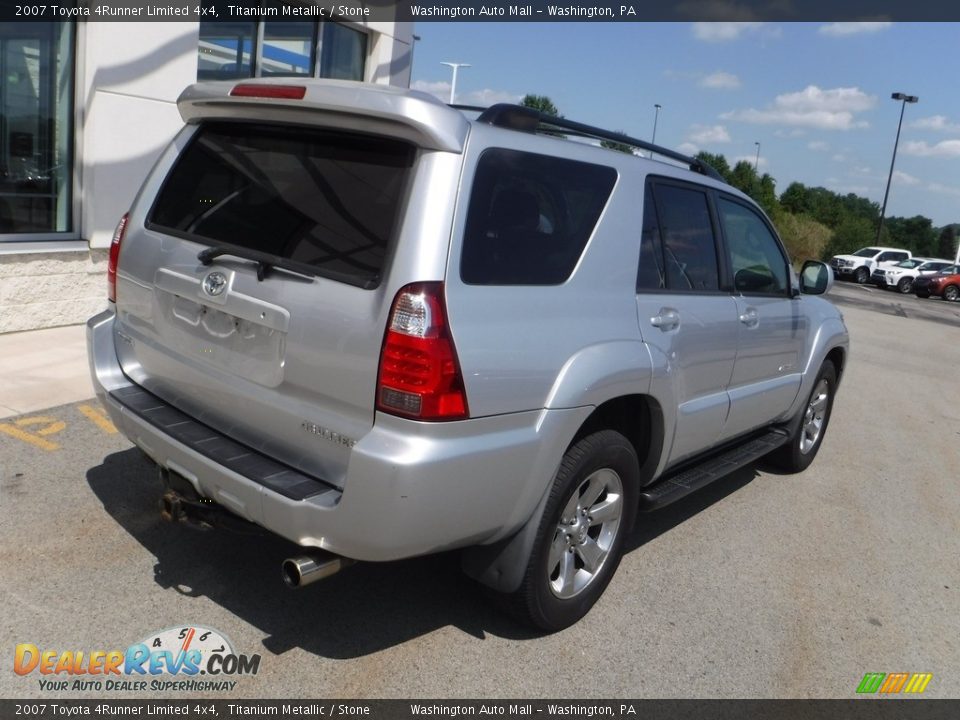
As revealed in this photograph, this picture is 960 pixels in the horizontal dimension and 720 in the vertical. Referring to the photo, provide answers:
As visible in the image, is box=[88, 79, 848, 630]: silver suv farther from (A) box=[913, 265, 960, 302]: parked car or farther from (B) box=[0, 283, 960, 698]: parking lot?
(A) box=[913, 265, 960, 302]: parked car

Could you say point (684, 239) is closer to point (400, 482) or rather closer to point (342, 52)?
point (400, 482)

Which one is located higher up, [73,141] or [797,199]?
[797,199]

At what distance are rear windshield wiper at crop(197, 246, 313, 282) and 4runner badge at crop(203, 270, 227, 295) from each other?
55 mm

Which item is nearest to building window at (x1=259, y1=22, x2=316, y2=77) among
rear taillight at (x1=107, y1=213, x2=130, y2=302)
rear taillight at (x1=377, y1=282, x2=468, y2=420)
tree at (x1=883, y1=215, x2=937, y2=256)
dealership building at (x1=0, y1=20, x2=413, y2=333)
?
dealership building at (x1=0, y1=20, x2=413, y2=333)

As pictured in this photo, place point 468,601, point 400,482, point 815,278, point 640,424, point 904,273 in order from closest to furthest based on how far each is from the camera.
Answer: point 400,482, point 468,601, point 640,424, point 815,278, point 904,273

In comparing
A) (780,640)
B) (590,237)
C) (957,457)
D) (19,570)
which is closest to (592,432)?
(590,237)

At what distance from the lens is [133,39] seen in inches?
302

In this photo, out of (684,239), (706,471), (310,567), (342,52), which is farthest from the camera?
(342,52)

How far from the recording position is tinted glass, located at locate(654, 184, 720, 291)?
400 centimetres

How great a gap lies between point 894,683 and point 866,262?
1459 inches

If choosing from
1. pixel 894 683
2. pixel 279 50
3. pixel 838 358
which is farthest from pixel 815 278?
pixel 279 50

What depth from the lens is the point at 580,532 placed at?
358cm

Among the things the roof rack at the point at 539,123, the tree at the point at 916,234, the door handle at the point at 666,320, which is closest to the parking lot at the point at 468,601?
the door handle at the point at 666,320

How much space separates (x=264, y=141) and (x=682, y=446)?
2325mm
